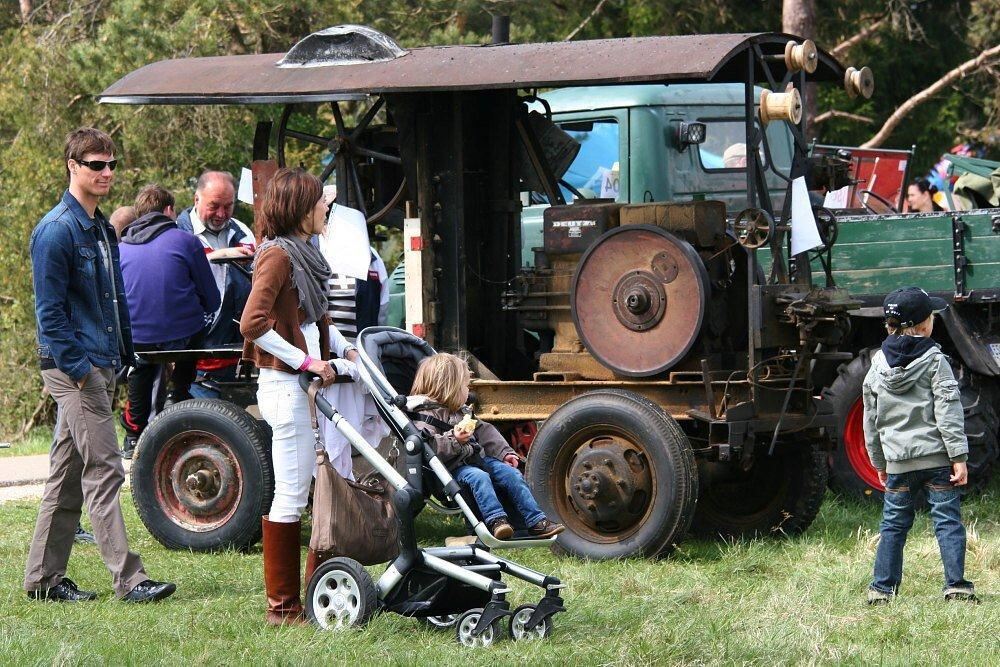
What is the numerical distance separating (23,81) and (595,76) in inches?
375

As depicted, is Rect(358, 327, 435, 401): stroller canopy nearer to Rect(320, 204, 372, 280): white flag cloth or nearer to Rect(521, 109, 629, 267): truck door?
Rect(320, 204, 372, 280): white flag cloth

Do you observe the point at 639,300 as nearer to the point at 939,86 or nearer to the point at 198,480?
the point at 198,480

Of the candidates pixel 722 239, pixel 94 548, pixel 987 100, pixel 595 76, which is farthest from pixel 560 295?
pixel 987 100

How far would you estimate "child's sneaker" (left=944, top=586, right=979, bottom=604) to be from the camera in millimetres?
6660

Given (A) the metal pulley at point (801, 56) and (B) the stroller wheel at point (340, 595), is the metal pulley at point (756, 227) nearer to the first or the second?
(A) the metal pulley at point (801, 56)

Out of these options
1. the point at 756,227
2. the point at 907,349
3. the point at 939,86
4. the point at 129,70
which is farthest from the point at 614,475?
the point at 939,86

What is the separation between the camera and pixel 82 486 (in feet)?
21.4

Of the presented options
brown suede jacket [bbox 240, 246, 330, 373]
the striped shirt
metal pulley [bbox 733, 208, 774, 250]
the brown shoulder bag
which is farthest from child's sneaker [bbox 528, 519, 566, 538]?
the striped shirt

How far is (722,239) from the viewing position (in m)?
8.12

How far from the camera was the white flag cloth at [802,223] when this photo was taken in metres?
7.77

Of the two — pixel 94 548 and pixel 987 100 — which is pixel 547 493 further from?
pixel 987 100

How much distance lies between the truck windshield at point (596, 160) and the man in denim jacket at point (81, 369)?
15.5ft

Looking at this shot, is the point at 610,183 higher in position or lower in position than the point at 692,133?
lower

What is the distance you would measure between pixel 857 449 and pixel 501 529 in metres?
4.59
